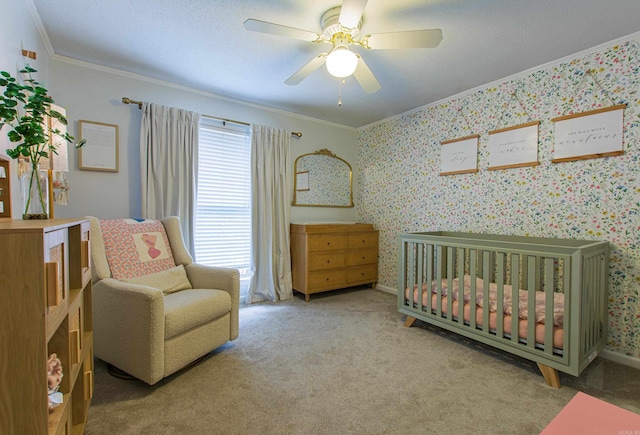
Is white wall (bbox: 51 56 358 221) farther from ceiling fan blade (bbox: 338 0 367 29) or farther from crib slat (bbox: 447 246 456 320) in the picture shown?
crib slat (bbox: 447 246 456 320)

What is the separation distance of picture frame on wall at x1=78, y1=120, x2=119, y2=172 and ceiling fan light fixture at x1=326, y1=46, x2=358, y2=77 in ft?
6.83

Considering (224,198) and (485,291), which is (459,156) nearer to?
(485,291)

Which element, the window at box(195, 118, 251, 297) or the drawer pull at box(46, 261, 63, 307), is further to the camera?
the window at box(195, 118, 251, 297)

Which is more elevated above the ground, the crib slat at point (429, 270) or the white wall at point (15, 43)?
the white wall at point (15, 43)

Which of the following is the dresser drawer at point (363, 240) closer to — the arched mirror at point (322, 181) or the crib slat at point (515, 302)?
the arched mirror at point (322, 181)

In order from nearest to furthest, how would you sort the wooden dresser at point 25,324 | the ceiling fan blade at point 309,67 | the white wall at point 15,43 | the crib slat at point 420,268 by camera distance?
the wooden dresser at point 25,324
the white wall at point 15,43
the ceiling fan blade at point 309,67
the crib slat at point 420,268

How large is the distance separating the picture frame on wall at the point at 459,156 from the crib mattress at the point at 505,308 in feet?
3.70

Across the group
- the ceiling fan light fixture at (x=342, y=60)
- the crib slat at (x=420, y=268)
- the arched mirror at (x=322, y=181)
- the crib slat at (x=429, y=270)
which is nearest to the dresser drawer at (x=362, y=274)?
the arched mirror at (x=322, y=181)

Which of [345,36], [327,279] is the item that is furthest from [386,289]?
[345,36]

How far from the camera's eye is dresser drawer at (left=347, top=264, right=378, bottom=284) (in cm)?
366

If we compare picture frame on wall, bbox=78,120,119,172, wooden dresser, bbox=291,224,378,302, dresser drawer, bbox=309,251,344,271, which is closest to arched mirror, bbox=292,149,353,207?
wooden dresser, bbox=291,224,378,302

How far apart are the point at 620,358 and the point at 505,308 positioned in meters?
0.87

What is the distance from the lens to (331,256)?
348 centimetres

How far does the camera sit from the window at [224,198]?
10.2 ft
